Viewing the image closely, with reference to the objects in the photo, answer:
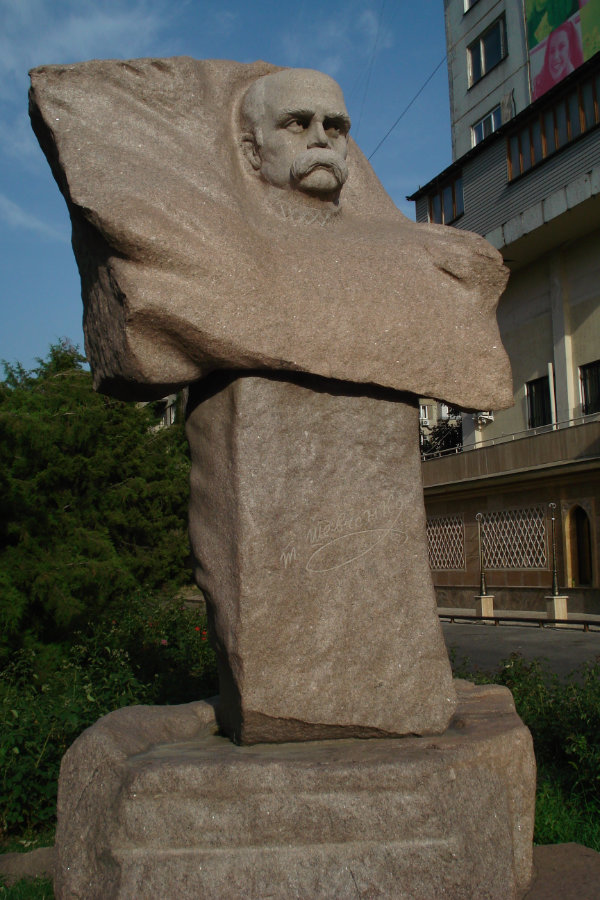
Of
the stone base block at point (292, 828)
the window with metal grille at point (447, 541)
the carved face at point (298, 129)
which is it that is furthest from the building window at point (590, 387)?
the stone base block at point (292, 828)

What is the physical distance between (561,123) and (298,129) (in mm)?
16244

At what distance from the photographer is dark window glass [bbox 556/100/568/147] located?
17016mm

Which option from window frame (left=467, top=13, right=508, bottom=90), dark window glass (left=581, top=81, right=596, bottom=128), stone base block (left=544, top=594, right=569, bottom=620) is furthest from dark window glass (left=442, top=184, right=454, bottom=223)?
stone base block (left=544, top=594, right=569, bottom=620)

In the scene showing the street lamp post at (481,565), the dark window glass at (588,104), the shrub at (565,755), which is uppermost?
the dark window glass at (588,104)

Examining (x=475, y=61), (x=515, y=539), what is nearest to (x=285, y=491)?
(x=515, y=539)

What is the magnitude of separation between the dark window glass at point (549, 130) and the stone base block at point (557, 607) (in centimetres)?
933

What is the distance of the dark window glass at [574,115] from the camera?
16.6m

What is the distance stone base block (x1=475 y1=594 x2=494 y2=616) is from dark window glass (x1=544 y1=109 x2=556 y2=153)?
9391mm

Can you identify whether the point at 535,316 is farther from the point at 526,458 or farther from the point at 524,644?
the point at 524,644

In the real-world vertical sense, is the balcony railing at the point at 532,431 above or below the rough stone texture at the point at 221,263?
above

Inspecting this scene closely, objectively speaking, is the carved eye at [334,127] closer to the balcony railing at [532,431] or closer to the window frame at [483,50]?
the balcony railing at [532,431]

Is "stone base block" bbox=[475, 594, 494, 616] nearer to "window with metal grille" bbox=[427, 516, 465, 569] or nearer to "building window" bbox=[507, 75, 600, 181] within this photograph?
"window with metal grille" bbox=[427, 516, 465, 569]

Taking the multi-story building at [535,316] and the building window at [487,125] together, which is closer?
the multi-story building at [535,316]
